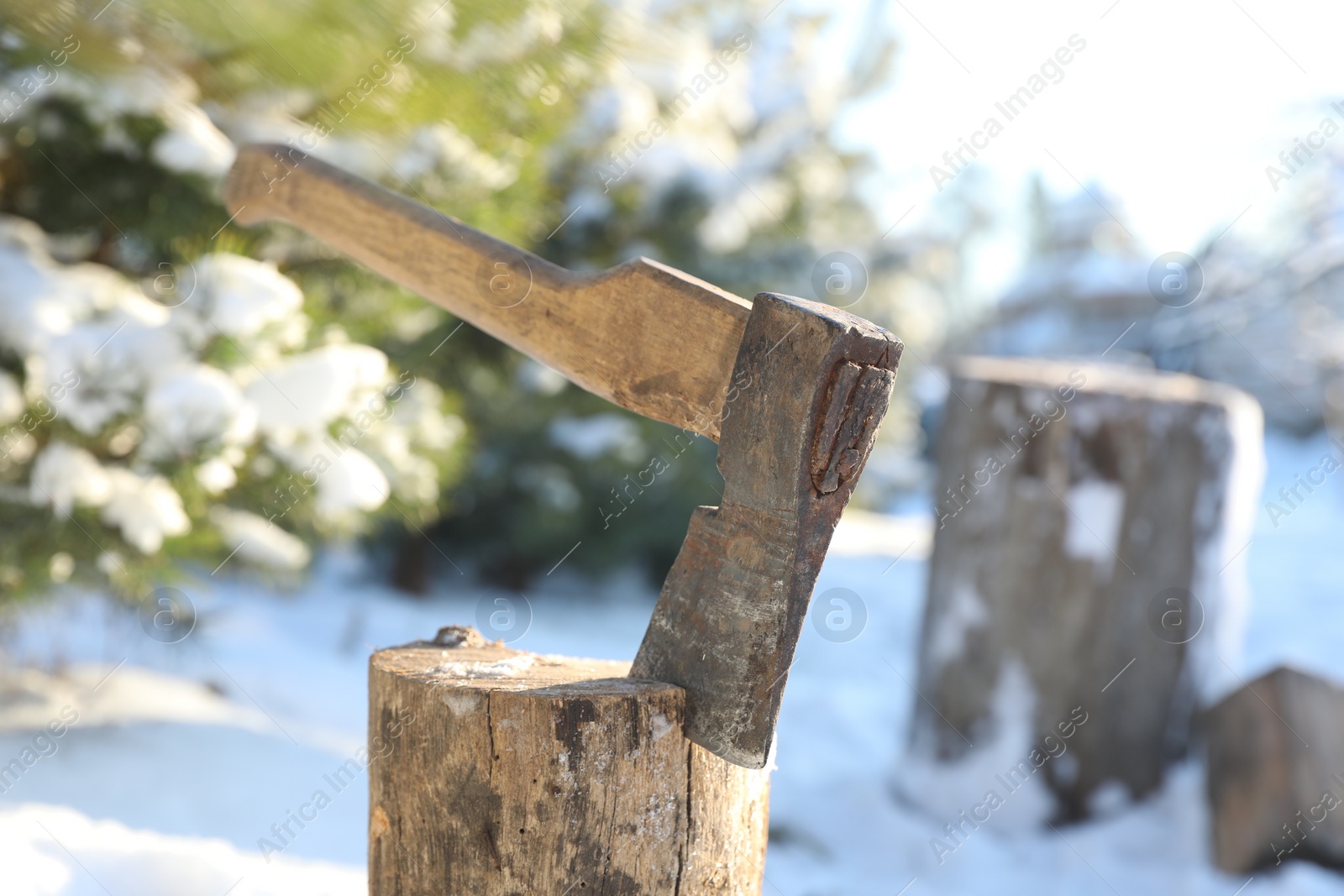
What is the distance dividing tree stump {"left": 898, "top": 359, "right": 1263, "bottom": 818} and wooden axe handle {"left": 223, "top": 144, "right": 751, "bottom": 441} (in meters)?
1.88

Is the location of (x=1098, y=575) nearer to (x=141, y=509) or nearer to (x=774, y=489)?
(x=774, y=489)

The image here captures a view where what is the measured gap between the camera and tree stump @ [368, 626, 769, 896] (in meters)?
0.96

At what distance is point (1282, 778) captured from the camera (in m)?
2.32

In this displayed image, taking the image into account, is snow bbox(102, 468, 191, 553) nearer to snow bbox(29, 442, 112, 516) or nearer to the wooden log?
snow bbox(29, 442, 112, 516)

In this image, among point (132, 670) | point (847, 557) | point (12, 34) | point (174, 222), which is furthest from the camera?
point (847, 557)

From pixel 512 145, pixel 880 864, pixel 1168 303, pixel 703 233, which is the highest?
pixel 1168 303

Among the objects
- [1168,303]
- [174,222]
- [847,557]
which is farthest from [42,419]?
[1168,303]

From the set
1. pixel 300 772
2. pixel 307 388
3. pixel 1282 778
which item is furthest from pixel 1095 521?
pixel 300 772

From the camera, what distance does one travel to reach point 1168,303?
6840mm

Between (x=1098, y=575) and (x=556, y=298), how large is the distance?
6.70 ft

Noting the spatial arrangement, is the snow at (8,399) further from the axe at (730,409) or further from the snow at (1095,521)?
the snow at (1095,521)

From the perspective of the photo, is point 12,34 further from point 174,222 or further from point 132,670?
point 132,670

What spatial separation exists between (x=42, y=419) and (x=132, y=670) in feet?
3.64

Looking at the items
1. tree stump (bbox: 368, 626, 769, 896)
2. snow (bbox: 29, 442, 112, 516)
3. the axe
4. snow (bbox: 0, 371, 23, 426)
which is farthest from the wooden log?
snow (bbox: 0, 371, 23, 426)
